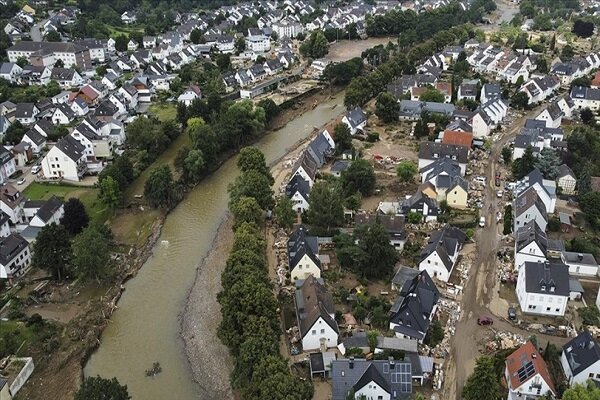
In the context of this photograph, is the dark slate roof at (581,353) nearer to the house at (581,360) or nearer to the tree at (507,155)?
the house at (581,360)

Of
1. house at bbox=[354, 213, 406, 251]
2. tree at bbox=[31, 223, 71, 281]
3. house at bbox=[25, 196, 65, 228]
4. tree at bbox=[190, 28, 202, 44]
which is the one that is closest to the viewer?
tree at bbox=[31, 223, 71, 281]

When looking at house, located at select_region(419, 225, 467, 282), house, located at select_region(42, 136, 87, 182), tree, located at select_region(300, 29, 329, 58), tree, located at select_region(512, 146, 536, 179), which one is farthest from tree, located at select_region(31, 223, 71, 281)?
tree, located at select_region(300, 29, 329, 58)

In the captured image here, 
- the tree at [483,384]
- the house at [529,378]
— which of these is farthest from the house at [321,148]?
the tree at [483,384]

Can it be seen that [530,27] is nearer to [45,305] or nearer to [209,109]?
[209,109]

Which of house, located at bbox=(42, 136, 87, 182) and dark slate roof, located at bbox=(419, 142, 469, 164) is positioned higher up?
house, located at bbox=(42, 136, 87, 182)

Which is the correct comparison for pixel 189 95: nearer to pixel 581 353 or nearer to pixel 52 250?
pixel 52 250

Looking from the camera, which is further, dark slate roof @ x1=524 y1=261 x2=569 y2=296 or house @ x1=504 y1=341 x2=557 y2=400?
dark slate roof @ x1=524 y1=261 x2=569 y2=296

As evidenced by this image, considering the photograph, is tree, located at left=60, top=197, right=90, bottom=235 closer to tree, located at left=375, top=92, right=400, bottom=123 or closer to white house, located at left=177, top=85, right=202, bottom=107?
white house, located at left=177, top=85, right=202, bottom=107
